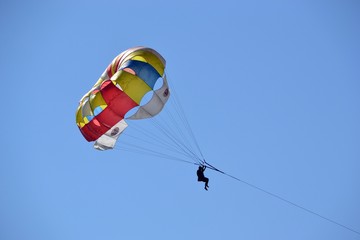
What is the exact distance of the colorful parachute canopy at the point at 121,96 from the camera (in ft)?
70.7

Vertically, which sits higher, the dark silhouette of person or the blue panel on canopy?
the blue panel on canopy

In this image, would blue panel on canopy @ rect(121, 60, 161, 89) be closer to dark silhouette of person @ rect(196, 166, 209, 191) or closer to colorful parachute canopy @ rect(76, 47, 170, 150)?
colorful parachute canopy @ rect(76, 47, 170, 150)

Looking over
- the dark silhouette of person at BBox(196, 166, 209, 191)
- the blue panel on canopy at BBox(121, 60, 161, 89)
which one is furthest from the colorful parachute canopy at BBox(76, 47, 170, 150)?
the dark silhouette of person at BBox(196, 166, 209, 191)

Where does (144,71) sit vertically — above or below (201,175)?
above

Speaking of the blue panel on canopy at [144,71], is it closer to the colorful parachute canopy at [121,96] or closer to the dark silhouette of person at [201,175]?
the colorful parachute canopy at [121,96]

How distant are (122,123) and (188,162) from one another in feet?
12.6

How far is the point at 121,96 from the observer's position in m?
21.7

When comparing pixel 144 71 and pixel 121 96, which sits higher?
pixel 144 71

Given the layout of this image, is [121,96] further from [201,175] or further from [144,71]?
[201,175]

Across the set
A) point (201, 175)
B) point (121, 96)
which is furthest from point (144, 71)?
point (201, 175)

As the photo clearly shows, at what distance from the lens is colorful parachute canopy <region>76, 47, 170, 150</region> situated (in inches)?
848

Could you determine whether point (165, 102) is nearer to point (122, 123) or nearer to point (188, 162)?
point (122, 123)

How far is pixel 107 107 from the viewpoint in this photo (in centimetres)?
2195

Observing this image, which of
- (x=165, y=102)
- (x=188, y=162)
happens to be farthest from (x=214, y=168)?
(x=165, y=102)
